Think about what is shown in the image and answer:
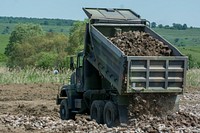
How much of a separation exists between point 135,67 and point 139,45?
1436mm

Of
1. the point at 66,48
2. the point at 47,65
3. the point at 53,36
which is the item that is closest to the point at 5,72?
the point at 47,65

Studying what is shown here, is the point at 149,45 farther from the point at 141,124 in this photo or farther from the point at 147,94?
the point at 141,124

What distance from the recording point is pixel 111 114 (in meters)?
19.6

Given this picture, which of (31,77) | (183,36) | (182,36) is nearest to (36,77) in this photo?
(31,77)

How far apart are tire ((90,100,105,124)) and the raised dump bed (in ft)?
3.20

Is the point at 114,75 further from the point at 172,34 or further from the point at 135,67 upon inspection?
the point at 172,34

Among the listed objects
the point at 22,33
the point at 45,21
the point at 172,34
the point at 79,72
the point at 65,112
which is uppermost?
the point at 45,21

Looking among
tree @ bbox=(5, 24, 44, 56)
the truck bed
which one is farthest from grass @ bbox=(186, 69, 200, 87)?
tree @ bbox=(5, 24, 44, 56)

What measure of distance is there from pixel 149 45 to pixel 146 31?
1557 millimetres

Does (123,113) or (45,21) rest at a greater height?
(45,21)

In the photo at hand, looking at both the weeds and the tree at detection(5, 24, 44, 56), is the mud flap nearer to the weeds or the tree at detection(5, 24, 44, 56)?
the weeds

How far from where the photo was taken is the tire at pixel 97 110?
20281 millimetres

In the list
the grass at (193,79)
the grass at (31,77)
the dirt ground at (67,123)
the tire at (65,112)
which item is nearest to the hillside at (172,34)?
the grass at (193,79)

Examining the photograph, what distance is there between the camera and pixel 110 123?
19.7 m
